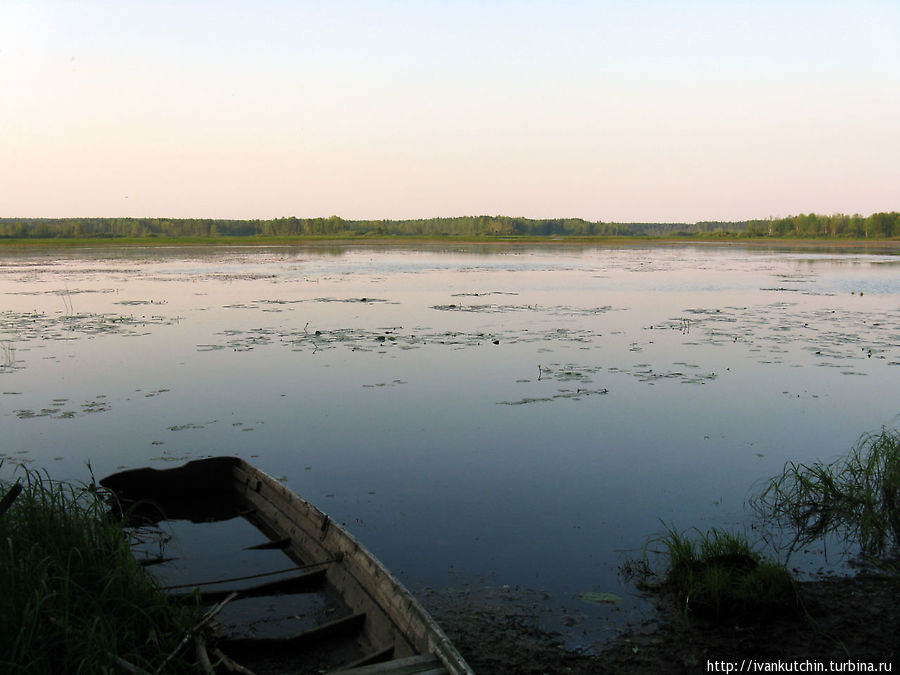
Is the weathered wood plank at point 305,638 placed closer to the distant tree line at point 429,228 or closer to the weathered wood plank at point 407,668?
the weathered wood plank at point 407,668

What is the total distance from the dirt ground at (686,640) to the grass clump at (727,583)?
3.8 inches

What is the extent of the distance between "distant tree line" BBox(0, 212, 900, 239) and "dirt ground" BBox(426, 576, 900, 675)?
4047 inches

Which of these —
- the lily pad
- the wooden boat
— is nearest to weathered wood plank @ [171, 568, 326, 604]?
the wooden boat

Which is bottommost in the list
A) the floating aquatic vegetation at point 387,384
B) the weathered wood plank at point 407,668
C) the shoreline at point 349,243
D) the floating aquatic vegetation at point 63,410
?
the floating aquatic vegetation at point 63,410

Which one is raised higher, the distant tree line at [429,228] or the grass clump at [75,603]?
the distant tree line at [429,228]

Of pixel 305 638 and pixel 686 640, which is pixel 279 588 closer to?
pixel 305 638

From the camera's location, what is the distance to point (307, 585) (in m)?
4.62

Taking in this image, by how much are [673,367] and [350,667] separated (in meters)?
9.39

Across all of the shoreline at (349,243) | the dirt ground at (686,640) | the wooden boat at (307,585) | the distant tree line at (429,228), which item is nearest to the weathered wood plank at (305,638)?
the wooden boat at (307,585)

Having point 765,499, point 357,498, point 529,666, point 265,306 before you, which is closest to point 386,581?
point 529,666

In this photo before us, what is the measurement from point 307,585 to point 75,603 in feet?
4.56

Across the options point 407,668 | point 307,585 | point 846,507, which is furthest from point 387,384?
point 407,668

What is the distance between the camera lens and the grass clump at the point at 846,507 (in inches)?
215

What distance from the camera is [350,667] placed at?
348 cm
